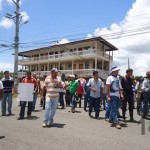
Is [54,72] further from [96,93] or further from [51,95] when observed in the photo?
[96,93]

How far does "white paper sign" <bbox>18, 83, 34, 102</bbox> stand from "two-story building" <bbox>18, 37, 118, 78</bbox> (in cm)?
3280

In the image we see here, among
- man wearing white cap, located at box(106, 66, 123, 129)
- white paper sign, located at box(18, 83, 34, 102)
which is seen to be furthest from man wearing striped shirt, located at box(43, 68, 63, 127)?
white paper sign, located at box(18, 83, 34, 102)

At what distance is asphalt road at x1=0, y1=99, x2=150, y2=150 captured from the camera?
699 centimetres

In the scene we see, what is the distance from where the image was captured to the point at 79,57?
4681 centimetres

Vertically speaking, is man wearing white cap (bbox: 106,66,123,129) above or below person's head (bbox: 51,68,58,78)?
below

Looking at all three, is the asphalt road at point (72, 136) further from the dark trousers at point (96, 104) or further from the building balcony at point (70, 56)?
the building balcony at point (70, 56)

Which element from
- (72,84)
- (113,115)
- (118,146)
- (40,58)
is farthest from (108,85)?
(40,58)

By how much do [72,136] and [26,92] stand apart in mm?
4125

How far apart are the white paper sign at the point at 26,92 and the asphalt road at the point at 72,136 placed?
1102 mm

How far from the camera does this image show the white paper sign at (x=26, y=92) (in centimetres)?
1168

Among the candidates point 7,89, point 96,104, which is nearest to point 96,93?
point 96,104

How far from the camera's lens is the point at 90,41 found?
4647 cm

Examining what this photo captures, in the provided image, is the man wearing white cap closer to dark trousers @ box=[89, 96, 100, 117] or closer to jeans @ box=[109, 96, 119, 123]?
jeans @ box=[109, 96, 119, 123]

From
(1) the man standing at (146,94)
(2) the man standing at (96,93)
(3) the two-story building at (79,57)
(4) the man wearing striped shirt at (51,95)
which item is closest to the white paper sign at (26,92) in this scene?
(4) the man wearing striped shirt at (51,95)
